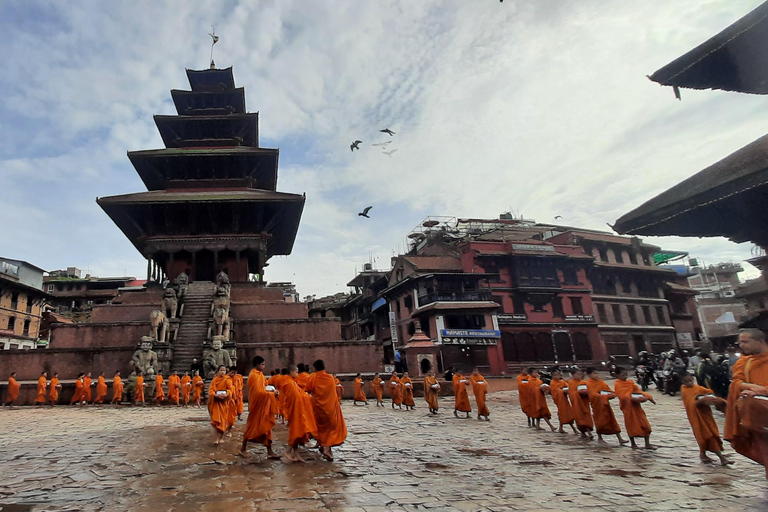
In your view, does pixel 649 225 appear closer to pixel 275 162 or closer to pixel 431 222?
pixel 275 162

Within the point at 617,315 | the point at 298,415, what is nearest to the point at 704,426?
the point at 298,415

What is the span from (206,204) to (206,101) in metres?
11.7

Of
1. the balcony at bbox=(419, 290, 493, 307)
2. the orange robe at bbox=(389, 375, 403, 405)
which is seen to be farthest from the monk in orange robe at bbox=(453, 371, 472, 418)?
the balcony at bbox=(419, 290, 493, 307)

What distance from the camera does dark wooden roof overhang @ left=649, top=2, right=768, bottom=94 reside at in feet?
16.9

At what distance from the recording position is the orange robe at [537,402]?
31.9 ft

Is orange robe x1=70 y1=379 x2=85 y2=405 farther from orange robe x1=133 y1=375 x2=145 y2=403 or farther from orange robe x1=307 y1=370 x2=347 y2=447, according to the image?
orange robe x1=307 y1=370 x2=347 y2=447

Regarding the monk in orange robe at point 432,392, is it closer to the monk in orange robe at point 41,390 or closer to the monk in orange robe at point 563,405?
the monk in orange robe at point 563,405

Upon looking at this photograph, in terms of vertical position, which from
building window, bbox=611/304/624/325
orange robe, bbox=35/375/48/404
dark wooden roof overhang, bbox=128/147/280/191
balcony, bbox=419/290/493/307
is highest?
dark wooden roof overhang, bbox=128/147/280/191

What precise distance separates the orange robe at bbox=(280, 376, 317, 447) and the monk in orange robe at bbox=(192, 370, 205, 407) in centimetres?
904

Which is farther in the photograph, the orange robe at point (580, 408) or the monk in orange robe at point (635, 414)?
the orange robe at point (580, 408)

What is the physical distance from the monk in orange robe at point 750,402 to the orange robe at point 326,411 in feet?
15.3

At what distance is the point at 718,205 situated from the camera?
563 centimetres

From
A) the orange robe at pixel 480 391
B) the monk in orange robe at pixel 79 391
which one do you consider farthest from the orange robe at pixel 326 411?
the monk in orange robe at pixel 79 391

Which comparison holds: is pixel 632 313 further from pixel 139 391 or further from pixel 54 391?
pixel 54 391
